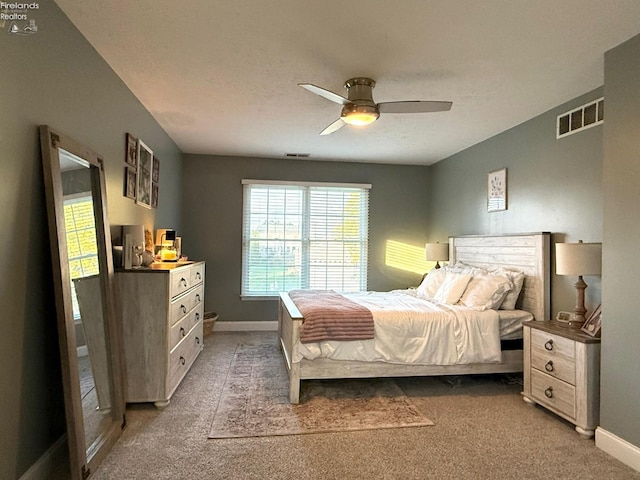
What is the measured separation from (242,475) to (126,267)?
5.57 feet

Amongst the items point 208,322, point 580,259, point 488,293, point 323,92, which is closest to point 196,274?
point 208,322

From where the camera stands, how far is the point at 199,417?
2721 millimetres

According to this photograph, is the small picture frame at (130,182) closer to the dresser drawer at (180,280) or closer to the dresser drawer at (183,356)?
the dresser drawer at (180,280)

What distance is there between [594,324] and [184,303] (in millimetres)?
3265

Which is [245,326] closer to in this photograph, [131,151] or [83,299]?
[131,151]

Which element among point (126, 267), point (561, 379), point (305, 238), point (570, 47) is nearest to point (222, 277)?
point (305, 238)

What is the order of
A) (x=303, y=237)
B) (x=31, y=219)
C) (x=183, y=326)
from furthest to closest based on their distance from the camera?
(x=303, y=237) < (x=183, y=326) < (x=31, y=219)

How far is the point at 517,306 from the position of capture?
12.2 ft

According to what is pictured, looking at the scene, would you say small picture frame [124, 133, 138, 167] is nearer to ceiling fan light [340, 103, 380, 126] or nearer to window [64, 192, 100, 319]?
window [64, 192, 100, 319]

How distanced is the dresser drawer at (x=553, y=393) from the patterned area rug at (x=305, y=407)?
94 cm

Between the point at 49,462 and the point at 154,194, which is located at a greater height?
the point at 154,194

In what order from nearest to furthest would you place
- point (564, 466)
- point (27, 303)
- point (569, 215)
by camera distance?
1. point (27, 303)
2. point (564, 466)
3. point (569, 215)

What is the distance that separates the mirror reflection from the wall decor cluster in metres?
0.82

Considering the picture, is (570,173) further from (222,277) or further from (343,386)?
(222,277)
